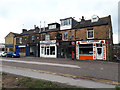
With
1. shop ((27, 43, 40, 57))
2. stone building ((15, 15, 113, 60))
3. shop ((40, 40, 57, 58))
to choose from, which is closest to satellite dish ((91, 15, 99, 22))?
stone building ((15, 15, 113, 60))

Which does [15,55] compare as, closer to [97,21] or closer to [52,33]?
[52,33]

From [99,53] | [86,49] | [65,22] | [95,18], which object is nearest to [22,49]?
[65,22]

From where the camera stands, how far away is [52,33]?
2400 cm

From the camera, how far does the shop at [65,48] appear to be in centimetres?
2111

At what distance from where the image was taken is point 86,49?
19250mm

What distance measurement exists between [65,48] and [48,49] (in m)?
4.89

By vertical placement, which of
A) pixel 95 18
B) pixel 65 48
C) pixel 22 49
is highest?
pixel 95 18

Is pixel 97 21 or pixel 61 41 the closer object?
pixel 97 21

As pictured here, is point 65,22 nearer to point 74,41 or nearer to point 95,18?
point 74,41

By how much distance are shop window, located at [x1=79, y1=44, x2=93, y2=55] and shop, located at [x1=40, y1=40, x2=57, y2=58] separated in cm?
628

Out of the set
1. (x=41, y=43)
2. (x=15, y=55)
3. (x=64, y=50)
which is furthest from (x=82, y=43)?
(x=15, y=55)

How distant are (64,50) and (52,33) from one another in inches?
216

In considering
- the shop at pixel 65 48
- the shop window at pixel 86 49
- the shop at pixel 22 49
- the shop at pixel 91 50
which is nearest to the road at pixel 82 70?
the shop at pixel 91 50

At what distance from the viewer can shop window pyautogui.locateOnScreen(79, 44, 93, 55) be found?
18.8 metres
